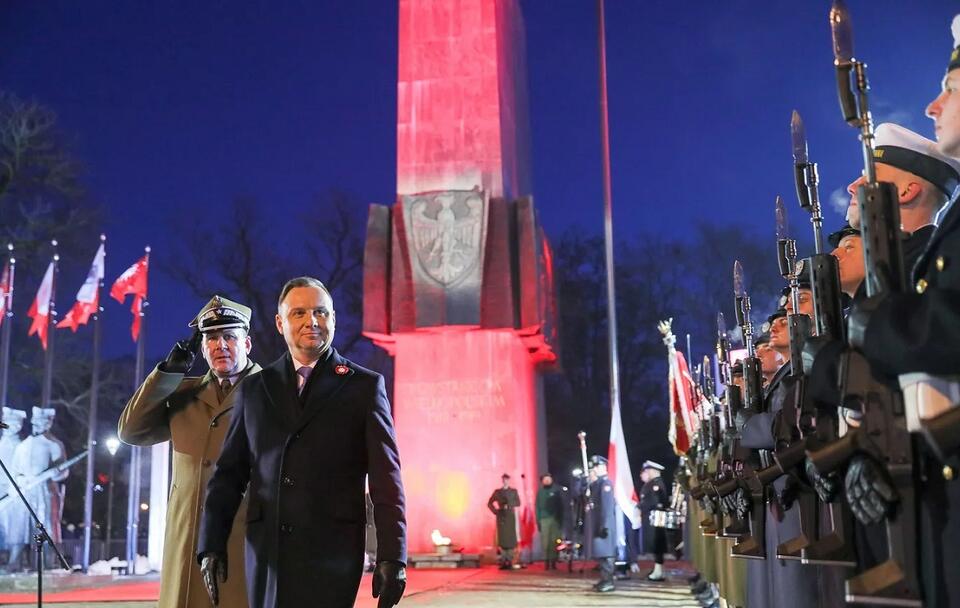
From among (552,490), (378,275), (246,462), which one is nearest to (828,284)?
(246,462)

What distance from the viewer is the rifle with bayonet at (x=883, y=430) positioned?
99.2 inches

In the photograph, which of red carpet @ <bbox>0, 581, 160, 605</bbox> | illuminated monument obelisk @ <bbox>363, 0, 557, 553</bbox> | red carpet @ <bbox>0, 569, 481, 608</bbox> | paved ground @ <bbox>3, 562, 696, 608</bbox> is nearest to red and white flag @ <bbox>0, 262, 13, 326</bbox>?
red carpet @ <bbox>0, 569, 481, 608</bbox>

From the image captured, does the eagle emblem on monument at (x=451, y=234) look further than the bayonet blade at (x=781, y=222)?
Yes

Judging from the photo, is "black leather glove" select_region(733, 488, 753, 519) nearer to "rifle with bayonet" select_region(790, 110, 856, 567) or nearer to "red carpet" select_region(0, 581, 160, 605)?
"rifle with bayonet" select_region(790, 110, 856, 567)

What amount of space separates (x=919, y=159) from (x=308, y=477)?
2.63m

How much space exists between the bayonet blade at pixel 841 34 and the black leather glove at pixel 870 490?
3.90 ft

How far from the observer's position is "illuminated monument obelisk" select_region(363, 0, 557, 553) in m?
21.5

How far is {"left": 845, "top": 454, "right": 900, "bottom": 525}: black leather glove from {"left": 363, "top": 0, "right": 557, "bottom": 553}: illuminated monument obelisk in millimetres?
18835

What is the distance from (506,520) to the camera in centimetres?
1922

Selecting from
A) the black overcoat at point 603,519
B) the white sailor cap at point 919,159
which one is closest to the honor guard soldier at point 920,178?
the white sailor cap at point 919,159

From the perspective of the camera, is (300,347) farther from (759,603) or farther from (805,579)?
(759,603)

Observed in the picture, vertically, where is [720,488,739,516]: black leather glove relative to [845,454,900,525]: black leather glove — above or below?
below

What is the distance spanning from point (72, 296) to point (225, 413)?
2568 centimetres

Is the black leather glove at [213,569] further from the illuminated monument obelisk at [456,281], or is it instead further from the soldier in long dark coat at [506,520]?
the illuminated monument obelisk at [456,281]
